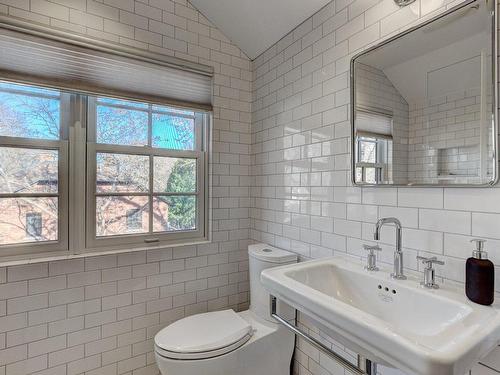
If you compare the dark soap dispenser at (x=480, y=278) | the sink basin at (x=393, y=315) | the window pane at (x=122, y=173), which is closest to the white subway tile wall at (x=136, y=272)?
the window pane at (x=122, y=173)

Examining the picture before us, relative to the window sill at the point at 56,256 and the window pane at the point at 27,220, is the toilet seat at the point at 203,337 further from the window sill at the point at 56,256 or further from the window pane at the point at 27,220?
A: the window pane at the point at 27,220

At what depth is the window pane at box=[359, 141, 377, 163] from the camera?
1283mm

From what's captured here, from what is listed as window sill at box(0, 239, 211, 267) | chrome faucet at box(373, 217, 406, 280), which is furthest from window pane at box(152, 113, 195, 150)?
chrome faucet at box(373, 217, 406, 280)

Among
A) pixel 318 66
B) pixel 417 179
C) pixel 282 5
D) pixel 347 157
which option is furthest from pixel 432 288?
pixel 282 5

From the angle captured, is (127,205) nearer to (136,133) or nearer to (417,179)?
(136,133)

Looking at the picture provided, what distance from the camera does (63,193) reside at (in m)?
1.63

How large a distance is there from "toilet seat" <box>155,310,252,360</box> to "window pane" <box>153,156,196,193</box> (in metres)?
0.86

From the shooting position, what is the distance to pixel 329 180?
1505 millimetres

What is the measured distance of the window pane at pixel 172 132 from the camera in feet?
6.30

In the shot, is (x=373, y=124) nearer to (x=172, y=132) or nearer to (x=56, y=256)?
(x=172, y=132)

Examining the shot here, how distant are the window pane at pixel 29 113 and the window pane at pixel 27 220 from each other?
37cm

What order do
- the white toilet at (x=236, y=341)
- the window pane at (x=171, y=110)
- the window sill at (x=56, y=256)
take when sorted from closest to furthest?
→ the white toilet at (x=236, y=341) → the window sill at (x=56, y=256) → the window pane at (x=171, y=110)

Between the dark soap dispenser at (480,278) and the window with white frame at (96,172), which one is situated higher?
the window with white frame at (96,172)

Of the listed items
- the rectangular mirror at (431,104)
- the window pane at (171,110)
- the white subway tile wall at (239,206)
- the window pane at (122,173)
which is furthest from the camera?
the window pane at (171,110)
